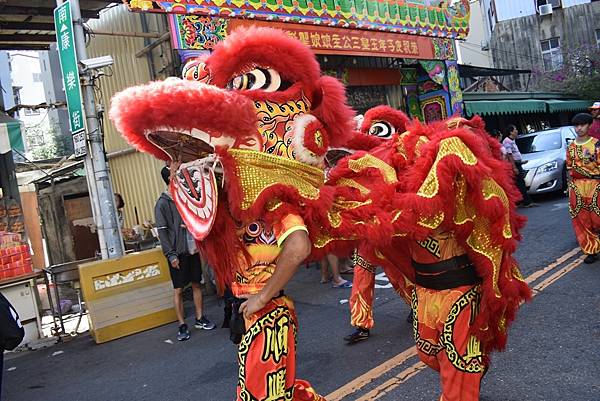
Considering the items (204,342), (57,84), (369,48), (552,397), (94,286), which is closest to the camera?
→ (552,397)

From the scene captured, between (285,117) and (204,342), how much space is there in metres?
3.65

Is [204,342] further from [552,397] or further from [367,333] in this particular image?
[552,397]

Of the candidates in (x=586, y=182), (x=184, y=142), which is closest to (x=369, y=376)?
(x=184, y=142)

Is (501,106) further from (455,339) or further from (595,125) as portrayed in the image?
(455,339)

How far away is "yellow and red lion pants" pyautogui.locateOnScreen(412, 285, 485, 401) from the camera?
2.35m

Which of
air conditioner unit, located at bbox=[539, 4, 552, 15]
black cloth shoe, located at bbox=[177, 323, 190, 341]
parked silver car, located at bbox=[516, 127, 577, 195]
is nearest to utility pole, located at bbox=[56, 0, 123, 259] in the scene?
black cloth shoe, located at bbox=[177, 323, 190, 341]

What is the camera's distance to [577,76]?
23250mm

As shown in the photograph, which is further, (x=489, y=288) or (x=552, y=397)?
(x=552, y=397)

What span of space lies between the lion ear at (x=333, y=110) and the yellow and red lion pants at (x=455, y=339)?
0.89m

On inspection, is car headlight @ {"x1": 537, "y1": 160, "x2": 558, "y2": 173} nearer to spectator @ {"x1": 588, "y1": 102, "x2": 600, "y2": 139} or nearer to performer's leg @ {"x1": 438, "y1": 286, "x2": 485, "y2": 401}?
spectator @ {"x1": 588, "y1": 102, "x2": 600, "y2": 139}

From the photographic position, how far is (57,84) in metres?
20.4

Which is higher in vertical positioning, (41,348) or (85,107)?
(85,107)

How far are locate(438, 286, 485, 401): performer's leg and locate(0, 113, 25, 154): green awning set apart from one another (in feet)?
20.2

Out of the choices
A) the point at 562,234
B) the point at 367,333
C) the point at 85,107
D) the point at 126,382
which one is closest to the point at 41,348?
the point at 126,382
